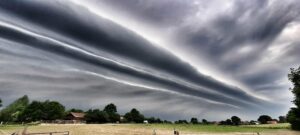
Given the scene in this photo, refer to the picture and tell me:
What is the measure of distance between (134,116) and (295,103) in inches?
3478

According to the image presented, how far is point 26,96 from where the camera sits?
17350cm

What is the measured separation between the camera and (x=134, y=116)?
522 ft

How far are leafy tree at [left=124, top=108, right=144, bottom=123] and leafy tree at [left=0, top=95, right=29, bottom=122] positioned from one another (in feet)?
170

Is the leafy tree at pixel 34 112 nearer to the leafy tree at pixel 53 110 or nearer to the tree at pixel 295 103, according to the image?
the leafy tree at pixel 53 110

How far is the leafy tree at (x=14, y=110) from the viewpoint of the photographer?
142113 millimetres

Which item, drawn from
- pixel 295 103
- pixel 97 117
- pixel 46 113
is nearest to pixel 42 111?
pixel 46 113

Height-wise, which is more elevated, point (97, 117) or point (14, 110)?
point (14, 110)

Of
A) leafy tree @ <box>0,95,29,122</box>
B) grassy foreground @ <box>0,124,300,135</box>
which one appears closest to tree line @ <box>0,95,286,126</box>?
leafy tree @ <box>0,95,29,122</box>

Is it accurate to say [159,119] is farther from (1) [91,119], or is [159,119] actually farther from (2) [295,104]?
(2) [295,104]

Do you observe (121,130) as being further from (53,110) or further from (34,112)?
(53,110)

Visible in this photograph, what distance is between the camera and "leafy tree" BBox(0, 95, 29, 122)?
142113 mm

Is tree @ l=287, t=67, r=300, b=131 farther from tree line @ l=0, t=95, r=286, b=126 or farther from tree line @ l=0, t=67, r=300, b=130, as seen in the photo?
tree line @ l=0, t=95, r=286, b=126

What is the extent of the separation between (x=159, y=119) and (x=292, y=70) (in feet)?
289

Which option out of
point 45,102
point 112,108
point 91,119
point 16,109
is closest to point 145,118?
point 112,108
